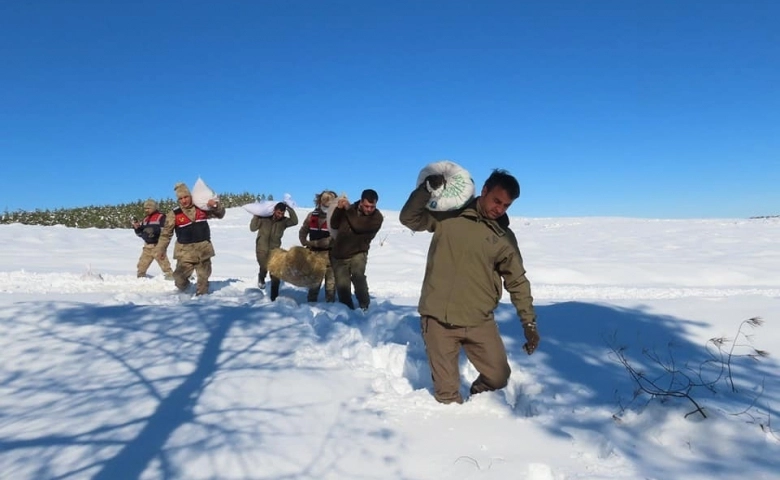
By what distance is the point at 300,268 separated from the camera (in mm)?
7781

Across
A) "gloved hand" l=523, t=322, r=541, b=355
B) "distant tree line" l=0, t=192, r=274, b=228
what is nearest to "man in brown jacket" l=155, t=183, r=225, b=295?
"gloved hand" l=523, t=322, r=541, b=355

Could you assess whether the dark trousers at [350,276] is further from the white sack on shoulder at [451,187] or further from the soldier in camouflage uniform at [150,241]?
the soldier in camouflage uniform at [150,241]

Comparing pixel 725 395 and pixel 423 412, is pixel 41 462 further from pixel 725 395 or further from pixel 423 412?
pixel 725 395

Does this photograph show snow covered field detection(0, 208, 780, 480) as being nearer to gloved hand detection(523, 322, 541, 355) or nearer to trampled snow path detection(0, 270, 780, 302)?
gloved hand detection(523, 322, 541, 355)

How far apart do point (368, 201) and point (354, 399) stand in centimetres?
346

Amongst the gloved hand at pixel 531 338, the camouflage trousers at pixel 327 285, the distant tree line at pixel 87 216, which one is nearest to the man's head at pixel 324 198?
the camouflage trousers at pixel 327 285

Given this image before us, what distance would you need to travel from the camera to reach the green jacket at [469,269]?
144 inches

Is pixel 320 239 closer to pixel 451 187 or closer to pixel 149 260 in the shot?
pixel 149 260

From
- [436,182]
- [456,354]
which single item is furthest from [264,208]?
[456,354]

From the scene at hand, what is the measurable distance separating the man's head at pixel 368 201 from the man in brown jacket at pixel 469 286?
113 inches

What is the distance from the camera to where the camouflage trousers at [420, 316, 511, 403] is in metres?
3.68

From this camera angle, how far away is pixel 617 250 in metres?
17.5

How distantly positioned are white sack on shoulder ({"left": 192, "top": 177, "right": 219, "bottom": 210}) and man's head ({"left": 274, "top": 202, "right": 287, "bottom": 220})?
1167 mm

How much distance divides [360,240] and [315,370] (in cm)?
312
